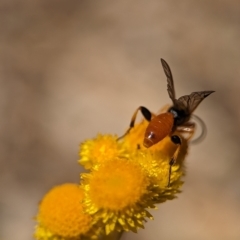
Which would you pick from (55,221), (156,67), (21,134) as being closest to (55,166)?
(21,134)

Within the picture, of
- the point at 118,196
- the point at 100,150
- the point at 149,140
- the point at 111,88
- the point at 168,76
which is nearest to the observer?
the point at 118,196

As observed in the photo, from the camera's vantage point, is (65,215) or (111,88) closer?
(65,215)

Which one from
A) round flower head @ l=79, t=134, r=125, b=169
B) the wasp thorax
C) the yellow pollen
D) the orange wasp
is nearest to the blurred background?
the orange wasp

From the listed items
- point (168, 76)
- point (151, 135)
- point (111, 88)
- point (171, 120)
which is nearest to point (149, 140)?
point (151, 135)

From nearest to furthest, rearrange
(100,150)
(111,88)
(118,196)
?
(118,196) < (100,150) < (111,88)

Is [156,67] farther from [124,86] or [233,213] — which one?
[233,213]

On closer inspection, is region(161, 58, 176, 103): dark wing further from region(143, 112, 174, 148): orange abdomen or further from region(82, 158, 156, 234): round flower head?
region(82, 158, 156, 234): round flower head

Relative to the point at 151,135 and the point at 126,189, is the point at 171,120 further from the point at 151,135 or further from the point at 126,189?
the point at 126,189
